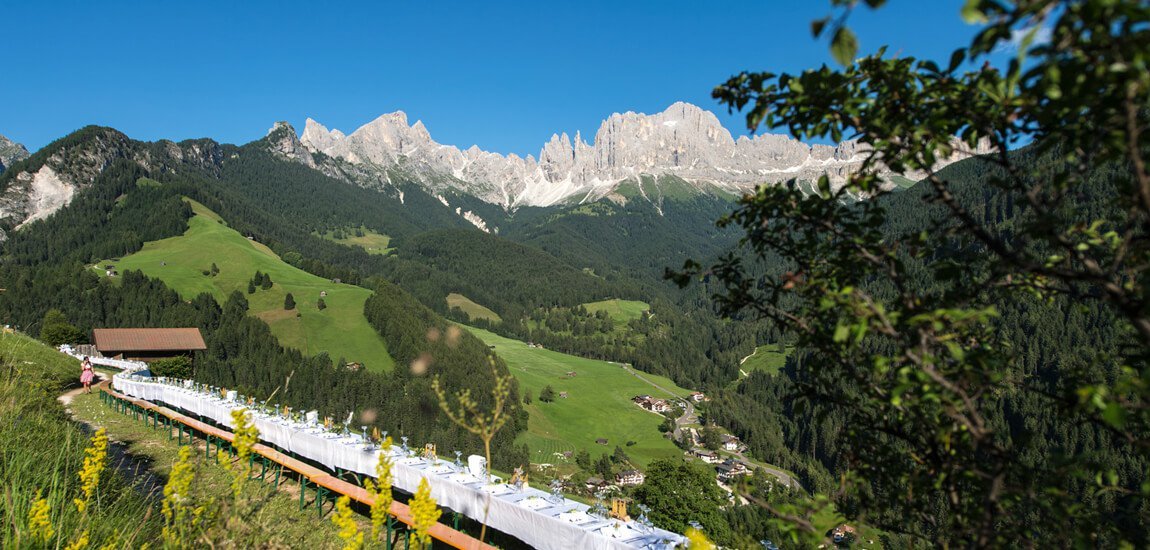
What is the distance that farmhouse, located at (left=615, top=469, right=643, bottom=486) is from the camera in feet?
310

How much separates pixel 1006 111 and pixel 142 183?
245707mm

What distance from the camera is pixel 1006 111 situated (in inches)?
132

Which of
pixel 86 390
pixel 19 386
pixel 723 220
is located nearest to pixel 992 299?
pixel 723 220

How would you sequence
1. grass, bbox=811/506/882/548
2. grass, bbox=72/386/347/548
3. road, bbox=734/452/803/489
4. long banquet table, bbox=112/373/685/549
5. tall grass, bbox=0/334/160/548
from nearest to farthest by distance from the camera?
grass, bbox=811/506/882/548
tall grass, bbox=0/334/160/548
grass, bbox=72/386/347/548
long banquet table, bbox=112/373/685/549
road, bbox=734/452/803/489

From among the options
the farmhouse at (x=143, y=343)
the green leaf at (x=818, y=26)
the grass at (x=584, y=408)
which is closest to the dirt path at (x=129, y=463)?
the green leaf at (x=818, y=26)

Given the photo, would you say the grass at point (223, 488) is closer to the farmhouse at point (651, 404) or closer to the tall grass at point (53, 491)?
the tall grass at point (53, 491)

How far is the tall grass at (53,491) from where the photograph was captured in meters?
5.53

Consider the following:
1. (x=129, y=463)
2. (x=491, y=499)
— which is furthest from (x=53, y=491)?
(x=129, y=463)

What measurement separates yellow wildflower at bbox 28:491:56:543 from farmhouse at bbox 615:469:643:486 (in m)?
93.5

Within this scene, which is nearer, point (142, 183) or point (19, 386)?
point (19, 386)

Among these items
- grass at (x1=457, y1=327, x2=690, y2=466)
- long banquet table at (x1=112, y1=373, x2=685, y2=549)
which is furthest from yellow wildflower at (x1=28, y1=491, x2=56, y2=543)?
grass at (x1=457, y1=327, x2=690, y2=466)

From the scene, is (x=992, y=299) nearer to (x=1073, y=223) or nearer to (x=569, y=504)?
(x=1073, y=223)

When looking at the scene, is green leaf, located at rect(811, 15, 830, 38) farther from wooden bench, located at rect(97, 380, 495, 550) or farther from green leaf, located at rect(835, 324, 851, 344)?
wooden bench, located at rect(97, 380, 495, 550)

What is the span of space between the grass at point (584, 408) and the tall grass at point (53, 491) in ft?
311
